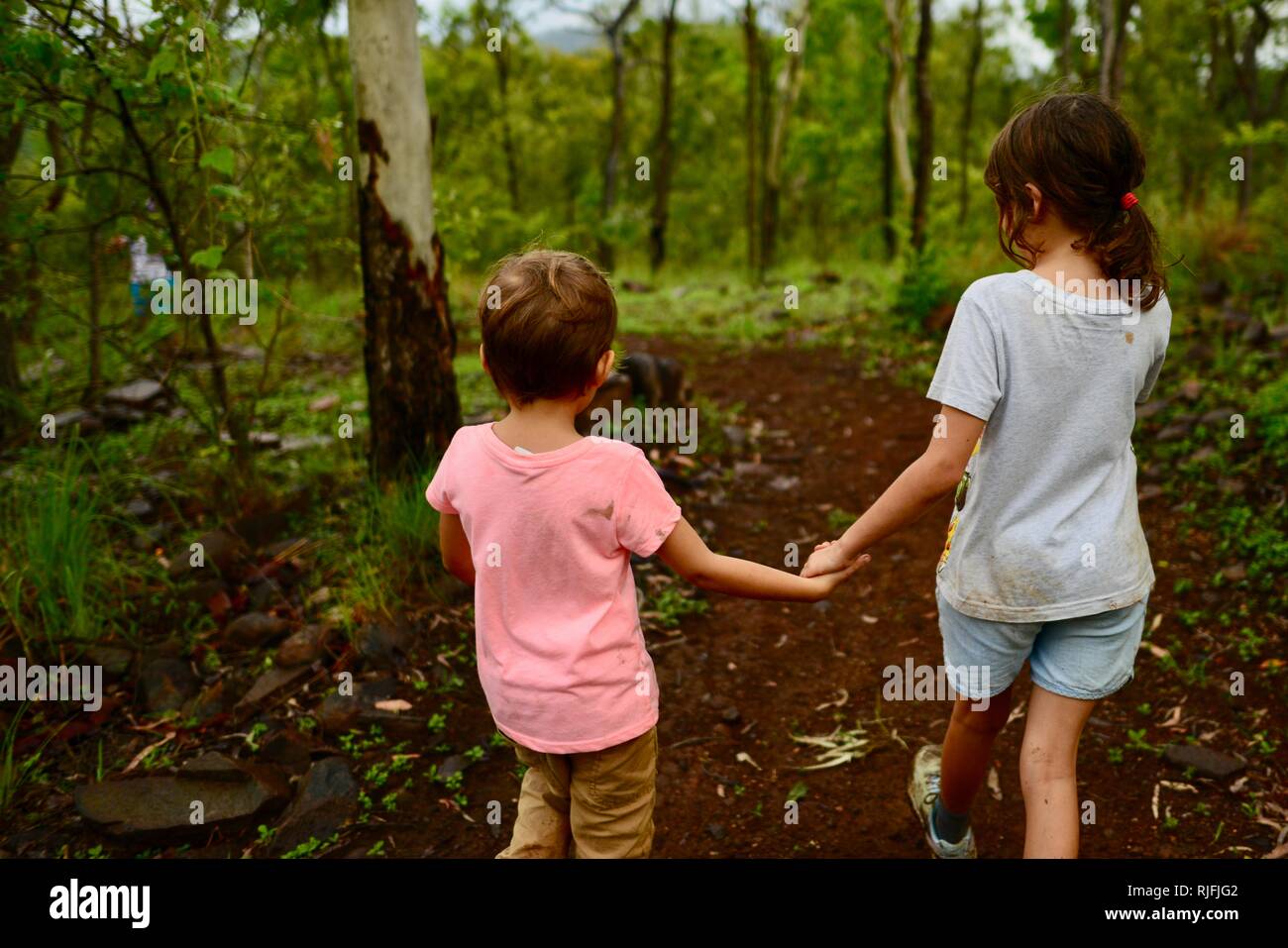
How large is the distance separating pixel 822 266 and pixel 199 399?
38.5 feet

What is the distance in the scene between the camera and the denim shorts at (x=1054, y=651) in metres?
2.05

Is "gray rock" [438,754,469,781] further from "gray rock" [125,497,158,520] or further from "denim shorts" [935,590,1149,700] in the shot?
"gray rock" [125,497,158,520]

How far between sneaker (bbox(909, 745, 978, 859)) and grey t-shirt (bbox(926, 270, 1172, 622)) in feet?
2.90

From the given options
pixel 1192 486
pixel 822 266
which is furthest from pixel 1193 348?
pixel 822 266

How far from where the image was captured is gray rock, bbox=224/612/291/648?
A: 153 inches

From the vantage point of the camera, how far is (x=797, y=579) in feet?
6.91

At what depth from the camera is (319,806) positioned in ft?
9.78

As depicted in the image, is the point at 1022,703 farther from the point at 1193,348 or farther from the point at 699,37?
the point at 699,37

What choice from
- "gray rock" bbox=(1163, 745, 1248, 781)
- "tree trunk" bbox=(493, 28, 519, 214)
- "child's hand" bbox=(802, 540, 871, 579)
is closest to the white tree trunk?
"child's hand" bbox=(802, 540, 871, 579)

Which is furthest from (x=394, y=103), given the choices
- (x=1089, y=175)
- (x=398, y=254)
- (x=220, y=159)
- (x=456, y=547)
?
(x=1089, y=175)

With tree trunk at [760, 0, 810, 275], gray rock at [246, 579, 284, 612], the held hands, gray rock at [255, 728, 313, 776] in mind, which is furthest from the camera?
tree trunk at [760, 0, 810, 275]

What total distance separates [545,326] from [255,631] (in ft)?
9.05

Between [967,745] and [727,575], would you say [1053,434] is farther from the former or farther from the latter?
[967,745]

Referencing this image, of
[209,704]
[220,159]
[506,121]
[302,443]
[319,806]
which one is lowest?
[319,806]
